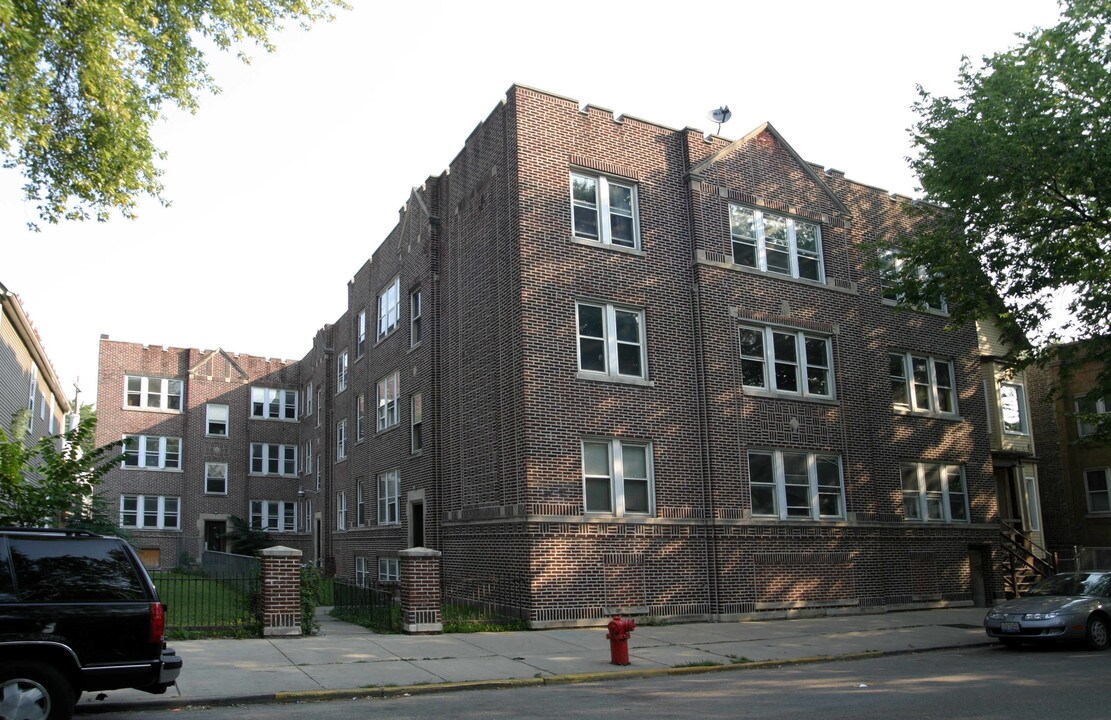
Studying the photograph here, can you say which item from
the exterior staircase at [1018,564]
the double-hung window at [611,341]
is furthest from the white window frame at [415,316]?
the exterior staircase at [1018,564]

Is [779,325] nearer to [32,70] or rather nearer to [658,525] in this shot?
[658,525]

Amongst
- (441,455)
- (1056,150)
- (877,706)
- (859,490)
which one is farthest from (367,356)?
(877,706)

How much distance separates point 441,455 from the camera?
2303cm

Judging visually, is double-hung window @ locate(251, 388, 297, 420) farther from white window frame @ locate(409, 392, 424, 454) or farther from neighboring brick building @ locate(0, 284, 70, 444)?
white window frame @ locate(409, 392, 424, 454)

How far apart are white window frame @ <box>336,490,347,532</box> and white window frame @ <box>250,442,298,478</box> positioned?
477 inches

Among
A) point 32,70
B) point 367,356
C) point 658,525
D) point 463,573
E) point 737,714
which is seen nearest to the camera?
point 737,714

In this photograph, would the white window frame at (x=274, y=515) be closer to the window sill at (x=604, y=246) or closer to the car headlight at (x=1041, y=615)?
the window sill at (x=604, y=246)

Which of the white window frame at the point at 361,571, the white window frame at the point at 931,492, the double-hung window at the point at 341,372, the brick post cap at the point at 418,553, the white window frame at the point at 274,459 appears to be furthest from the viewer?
the white window frame at the point at 274,459

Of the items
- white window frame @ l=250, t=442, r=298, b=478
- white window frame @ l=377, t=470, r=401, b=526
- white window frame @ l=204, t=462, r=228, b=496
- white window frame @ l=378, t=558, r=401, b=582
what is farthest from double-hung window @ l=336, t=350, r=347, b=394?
white window frame @ l=204, t=462, r=228, b=496

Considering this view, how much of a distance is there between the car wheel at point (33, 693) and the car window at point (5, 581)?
570 millimetres

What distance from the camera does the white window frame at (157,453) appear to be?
40594mm

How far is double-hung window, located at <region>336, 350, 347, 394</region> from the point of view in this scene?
33.7 meters

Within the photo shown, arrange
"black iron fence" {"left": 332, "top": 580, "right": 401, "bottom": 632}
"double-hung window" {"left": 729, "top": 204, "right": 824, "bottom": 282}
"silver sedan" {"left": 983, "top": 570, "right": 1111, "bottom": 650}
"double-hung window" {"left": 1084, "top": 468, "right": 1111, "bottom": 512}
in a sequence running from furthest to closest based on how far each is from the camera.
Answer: "double-hung window" {"left": 1084, "top": 468, "right": 1111, "bottom": 512} < "double-hung window" {"left": 729, "top": 204, "right": 824, "bottom": 282} < "black iron fence" {"left": 332, "top": 580, "right": 401, "bottom": 632} < "silver sedan" {"left": 983, "top": 570, "right": 1111, "bottom": 650}

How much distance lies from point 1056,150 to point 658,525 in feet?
35.8
